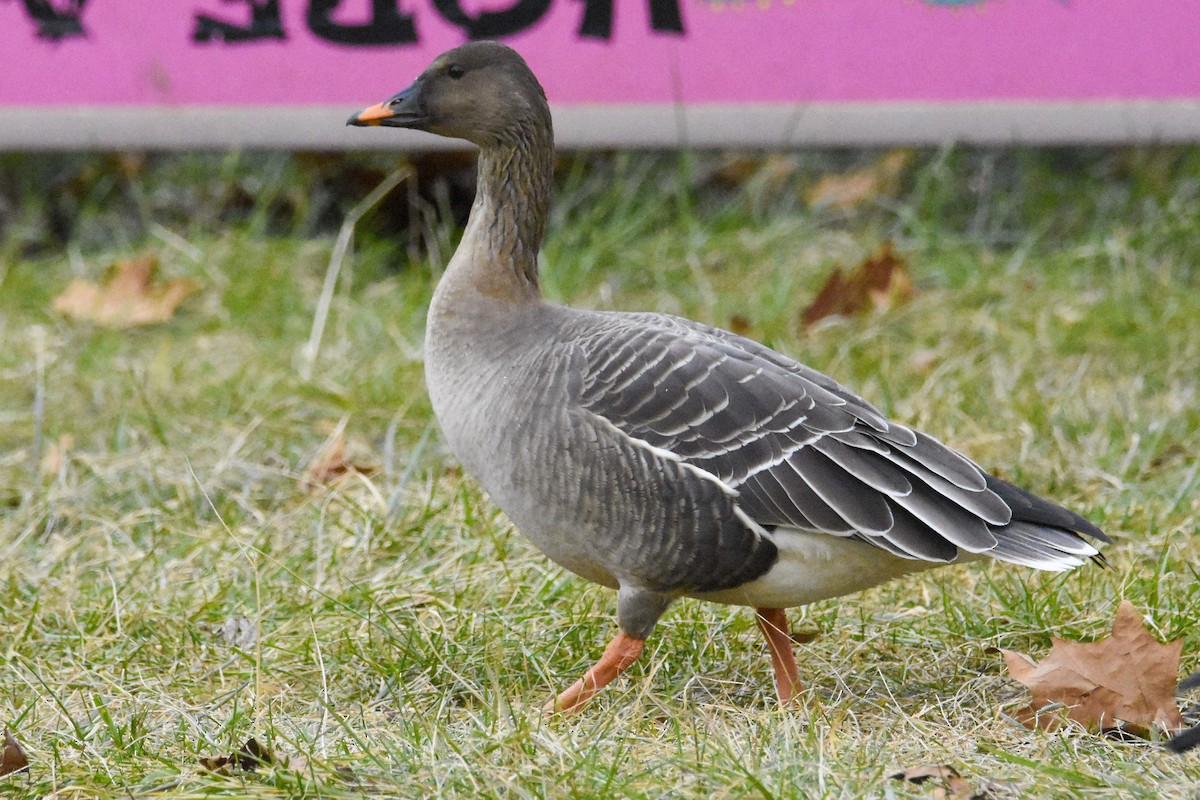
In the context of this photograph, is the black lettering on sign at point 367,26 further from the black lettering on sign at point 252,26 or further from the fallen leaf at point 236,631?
the fallen leaf at point 236,631

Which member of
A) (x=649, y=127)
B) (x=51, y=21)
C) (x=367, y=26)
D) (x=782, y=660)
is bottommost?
(x=782, y=660)

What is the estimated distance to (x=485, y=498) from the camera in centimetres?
391

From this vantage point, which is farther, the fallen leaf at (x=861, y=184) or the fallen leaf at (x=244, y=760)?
the fallen leaf at (x=861, y=184)

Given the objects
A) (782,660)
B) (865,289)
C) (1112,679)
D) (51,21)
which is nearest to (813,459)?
(782,660)

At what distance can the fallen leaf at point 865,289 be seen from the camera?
5016 millimetres

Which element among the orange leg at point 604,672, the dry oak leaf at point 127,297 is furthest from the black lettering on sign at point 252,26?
the orange leg at point 604,672

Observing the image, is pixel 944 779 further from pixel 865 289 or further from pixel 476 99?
pixel 865 289

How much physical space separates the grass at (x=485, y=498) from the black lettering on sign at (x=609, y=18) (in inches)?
24.5

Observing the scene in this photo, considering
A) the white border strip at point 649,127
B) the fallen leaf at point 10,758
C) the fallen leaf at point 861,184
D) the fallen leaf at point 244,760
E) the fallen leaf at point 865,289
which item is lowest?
the fallen leaf at point 10,758

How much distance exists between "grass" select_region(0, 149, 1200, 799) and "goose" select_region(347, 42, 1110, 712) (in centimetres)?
25

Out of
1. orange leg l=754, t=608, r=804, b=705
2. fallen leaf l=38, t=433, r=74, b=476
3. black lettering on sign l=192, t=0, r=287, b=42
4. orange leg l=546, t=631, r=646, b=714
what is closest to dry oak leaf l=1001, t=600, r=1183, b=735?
orange leg l=754, t=608, r=804, b=705

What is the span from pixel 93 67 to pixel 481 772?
4.24 metres

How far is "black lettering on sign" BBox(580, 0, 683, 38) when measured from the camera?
5.62 m

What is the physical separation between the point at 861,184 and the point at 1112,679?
3775 mm
